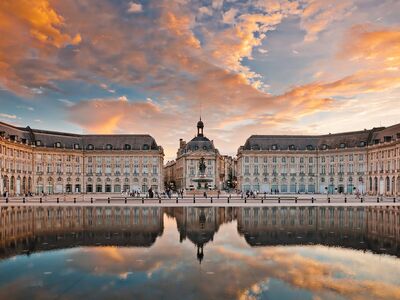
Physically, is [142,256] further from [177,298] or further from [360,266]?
[360,266]

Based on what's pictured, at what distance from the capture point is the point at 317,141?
11894cm

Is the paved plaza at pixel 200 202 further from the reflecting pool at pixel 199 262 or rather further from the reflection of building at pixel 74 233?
the reflecting pool at pixel 199 262

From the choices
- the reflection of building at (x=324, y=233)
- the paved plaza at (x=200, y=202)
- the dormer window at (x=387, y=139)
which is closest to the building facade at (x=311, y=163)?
the dormer window at (x=387, y=139)

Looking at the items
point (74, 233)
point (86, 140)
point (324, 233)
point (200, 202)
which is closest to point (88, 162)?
point (86, 140)

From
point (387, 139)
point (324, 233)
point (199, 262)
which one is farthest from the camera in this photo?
point (387, 139)

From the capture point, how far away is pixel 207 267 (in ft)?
47.2

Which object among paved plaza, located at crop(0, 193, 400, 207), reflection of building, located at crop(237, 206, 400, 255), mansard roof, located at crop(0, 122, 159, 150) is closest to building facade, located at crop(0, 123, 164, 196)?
mansard roof, located at crop(0, 122, 159, 150)

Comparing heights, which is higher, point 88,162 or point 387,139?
point 387,139

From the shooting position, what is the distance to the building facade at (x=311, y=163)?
10556cm

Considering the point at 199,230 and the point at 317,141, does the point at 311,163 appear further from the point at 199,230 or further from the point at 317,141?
the point at 199,230

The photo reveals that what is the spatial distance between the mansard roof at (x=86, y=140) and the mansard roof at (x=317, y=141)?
34036mm

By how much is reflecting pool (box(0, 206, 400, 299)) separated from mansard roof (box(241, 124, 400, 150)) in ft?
292

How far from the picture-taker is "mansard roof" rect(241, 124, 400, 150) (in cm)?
10675

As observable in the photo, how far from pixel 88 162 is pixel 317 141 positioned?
7300cm
